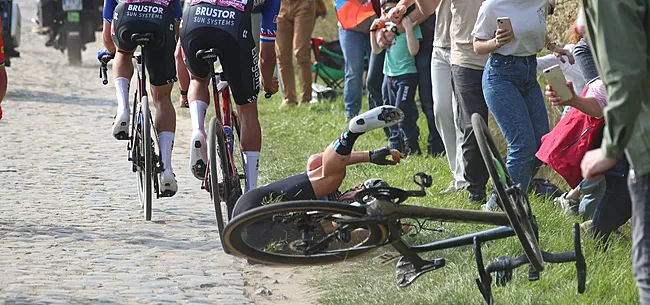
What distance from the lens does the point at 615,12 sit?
13.7ft

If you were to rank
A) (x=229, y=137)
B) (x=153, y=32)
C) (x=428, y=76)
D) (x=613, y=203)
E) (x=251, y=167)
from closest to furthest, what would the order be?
(x=613, y=203) → (x=229, y=137) → (x=251, y=167) → (x=153, y=32) → (x=428, y=76)

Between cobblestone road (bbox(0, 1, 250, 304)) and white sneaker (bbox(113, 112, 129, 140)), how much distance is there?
2.01 feet

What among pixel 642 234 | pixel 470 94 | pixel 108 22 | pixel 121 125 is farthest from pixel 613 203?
pixel 108 22

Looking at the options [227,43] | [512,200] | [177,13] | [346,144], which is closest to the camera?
[512,200]

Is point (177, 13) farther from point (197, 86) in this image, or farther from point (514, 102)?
point (514, 102)

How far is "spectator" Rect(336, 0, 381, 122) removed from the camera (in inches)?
506

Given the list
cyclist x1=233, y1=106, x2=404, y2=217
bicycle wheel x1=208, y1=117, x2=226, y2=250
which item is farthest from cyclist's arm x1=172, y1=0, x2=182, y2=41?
cyclist x1=233, y1=106, x2=404, y2=217

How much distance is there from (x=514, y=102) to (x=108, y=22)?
302cm

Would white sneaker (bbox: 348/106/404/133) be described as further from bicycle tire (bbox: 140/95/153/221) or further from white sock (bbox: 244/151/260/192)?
bicycle tire (bbox: 140/95/153/221)

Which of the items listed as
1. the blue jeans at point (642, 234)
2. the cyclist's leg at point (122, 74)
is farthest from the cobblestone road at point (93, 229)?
the blue jeans at point (642, 234)

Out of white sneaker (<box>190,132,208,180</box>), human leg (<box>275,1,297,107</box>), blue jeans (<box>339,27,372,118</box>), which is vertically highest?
white sneaker (<box>190,132,208,180</box>)

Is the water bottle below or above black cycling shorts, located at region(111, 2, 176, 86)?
below

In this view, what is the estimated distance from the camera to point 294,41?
49.6 feet

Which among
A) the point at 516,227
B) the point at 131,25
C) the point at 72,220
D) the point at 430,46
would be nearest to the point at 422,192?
the point at 516,227
